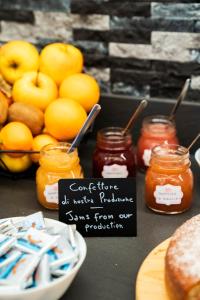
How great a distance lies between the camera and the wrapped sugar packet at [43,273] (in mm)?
694

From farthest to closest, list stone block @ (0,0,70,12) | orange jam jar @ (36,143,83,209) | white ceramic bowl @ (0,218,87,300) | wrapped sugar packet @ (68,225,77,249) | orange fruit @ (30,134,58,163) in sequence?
stone block @ (0,0,70,12) < orange fruit @ (30,134,58,163) < orange jam jar @ (36,143,83,209) < wrapped sugar packet @ (68,225,77,249) < white ceramic bowl @ (0,218,87,300)

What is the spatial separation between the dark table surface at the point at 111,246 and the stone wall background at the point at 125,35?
27 centimetres

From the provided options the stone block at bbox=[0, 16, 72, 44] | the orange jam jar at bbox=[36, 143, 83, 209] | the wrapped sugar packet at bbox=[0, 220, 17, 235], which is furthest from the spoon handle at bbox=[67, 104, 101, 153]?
the stone block at bbox=[0, 16, 72, 44]

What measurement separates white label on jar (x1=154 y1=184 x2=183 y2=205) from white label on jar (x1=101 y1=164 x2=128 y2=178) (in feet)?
0.39

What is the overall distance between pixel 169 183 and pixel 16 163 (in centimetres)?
35

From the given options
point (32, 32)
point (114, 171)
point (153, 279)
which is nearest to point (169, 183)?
point (114, 171)

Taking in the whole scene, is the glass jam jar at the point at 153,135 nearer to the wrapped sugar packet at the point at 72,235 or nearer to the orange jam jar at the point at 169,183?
the orange jam jar at the point at 169,183

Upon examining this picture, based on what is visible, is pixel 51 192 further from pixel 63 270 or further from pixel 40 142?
pixel 63 270

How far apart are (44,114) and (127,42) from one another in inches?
12.9

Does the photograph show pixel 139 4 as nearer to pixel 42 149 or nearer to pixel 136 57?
pixel 136 57

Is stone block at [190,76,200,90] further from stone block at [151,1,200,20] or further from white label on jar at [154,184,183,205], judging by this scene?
white label on jar at [154,184,183,205]

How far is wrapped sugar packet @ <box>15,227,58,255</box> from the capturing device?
746 millimetres

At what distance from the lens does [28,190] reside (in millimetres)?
1146

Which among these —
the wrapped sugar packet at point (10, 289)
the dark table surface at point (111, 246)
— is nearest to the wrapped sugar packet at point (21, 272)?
the wrapped sugar packet at point (10, 289)
